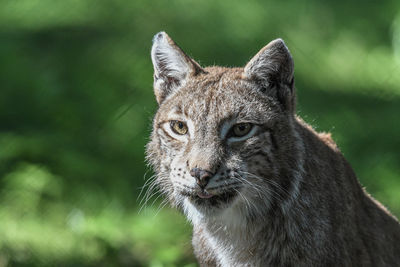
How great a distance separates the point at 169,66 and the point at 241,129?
884 mm

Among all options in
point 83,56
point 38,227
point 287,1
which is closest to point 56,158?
point 38,227

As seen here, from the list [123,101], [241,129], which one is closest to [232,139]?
[241,129]

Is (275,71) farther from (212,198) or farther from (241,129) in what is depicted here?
(212,198)

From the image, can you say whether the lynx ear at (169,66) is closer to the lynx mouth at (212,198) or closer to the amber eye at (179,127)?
the amber eye at (179,127)

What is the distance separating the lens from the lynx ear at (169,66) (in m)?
5.71

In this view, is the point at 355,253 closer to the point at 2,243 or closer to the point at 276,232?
the point at 276,232

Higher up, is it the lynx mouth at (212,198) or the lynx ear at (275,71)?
the lynx ear at (275,71)

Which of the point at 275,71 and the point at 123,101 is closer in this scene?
the point at 275,71

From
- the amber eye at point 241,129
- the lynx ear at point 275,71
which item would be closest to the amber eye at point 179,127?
the amber eye at point 241,129

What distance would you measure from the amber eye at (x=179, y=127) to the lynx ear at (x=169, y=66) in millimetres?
392

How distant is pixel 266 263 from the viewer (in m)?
5.44

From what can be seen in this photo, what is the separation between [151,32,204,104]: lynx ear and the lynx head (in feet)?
0.08

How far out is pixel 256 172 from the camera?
17.1ft

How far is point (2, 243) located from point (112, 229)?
1.02 meters
